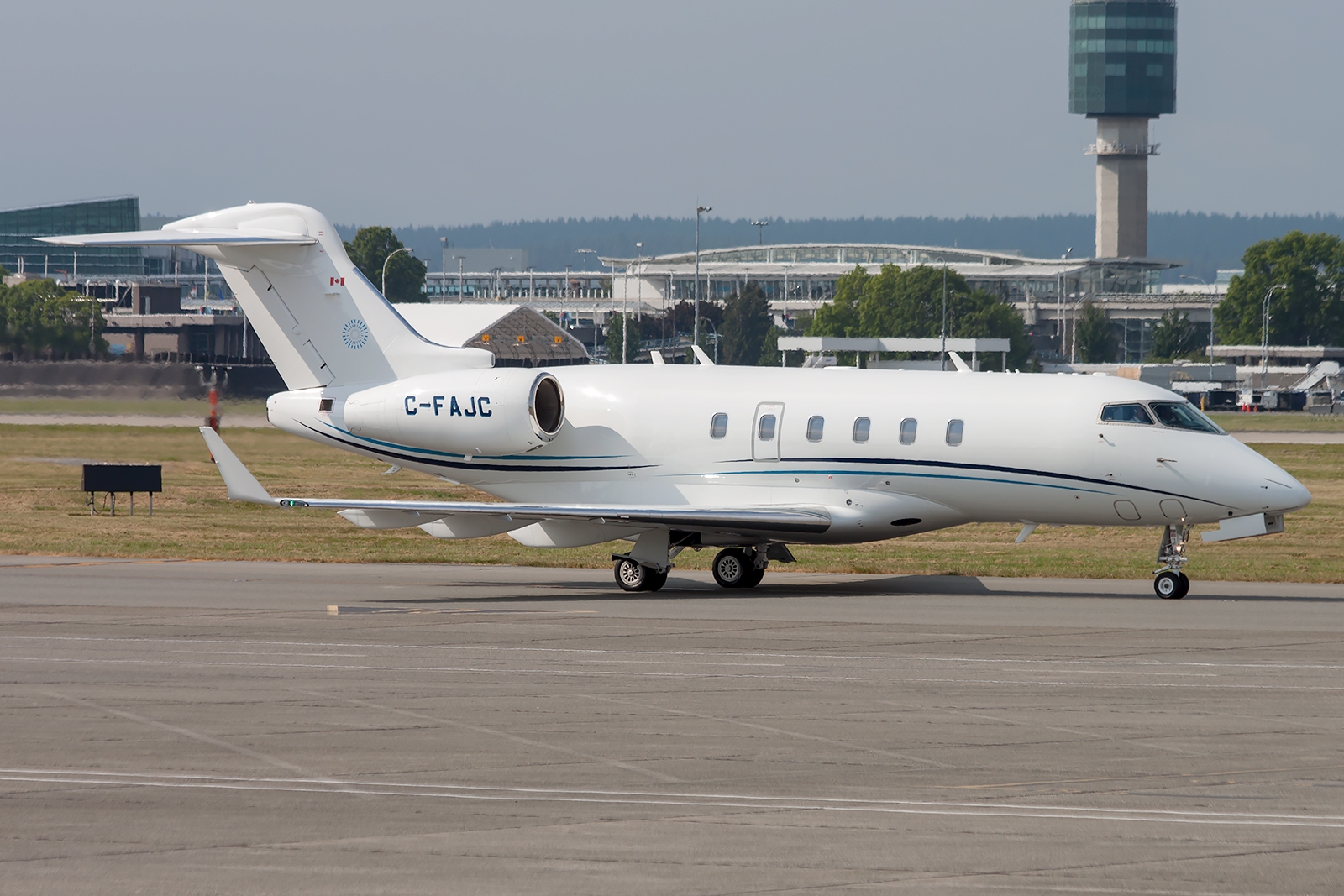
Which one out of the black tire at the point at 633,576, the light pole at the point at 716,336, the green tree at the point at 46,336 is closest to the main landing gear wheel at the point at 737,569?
the black tire at the point at 633,576

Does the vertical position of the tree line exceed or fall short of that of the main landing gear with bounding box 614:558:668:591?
it exceeds it

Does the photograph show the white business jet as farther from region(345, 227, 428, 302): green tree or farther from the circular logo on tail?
region(345, 227, 428, 302): green tree

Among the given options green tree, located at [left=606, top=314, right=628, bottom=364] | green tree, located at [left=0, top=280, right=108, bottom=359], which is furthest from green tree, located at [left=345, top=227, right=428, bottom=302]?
green tree, located at [left=0, top=280, right=108, bottom=359]

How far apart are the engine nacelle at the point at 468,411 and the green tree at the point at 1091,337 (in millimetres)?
144268

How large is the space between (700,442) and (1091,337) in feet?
481

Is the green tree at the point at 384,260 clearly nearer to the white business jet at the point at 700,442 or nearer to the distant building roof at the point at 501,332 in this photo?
the distant building roof at the point at 501,332

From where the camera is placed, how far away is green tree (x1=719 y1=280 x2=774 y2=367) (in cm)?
16762

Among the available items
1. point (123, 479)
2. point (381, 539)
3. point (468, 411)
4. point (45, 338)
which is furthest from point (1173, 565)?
point (45, 338)

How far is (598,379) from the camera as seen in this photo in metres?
25.9

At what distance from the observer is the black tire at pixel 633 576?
24250 millimetres

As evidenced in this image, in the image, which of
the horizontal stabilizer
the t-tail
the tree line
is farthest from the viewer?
the tree line

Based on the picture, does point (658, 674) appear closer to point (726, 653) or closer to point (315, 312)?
point (726, 653)

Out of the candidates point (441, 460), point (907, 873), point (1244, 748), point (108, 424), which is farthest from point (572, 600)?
point (108, 424)

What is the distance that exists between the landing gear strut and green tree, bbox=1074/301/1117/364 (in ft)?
473
